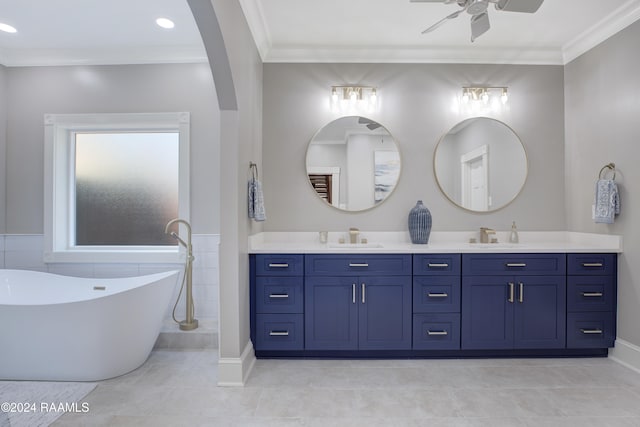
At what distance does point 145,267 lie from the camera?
3.35 m

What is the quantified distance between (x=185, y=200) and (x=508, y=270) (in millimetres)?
2938

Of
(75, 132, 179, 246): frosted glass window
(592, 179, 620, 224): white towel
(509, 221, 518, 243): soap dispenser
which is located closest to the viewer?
(592, 179, 620, 224): white towel

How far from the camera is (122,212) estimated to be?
11.5 feet

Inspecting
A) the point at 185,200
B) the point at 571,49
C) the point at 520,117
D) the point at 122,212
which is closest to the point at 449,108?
the point at 520,117

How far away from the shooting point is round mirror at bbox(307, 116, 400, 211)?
3348 millimetres

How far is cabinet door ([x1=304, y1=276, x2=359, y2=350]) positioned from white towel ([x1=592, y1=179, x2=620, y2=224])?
2.04 meters

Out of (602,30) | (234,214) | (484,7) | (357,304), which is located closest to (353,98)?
(484,7)

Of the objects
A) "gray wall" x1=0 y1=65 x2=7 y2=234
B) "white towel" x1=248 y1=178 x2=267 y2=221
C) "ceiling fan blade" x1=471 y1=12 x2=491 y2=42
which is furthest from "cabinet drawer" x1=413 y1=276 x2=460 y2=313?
"gray wall" x1=0 y1=65 x2=7 y2=234

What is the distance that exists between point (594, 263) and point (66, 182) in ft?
16.1

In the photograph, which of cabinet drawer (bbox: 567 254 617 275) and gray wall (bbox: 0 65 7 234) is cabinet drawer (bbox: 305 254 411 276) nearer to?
cabinet drawer (bbox: 567 254 617 275)

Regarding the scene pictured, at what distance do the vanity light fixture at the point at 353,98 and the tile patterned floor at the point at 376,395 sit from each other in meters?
2.30

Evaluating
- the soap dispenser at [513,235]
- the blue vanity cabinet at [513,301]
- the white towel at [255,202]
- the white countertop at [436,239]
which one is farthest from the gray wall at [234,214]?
the soap dispenser at [513,235]

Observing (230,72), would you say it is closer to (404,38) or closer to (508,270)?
(404,38)

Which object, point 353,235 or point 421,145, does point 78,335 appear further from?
point 421,145
